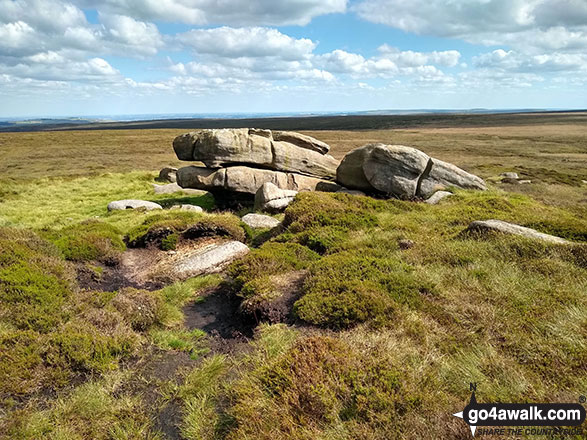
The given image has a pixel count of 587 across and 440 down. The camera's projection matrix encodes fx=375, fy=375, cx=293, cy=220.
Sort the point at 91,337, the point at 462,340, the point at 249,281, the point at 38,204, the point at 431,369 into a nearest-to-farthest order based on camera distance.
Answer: the point at 431,369
the point at 462,340
the point at 91,337
the point at 249,281
the point at 38,204

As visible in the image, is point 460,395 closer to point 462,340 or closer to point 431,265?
point 462,340

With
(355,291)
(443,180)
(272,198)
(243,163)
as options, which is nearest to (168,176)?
(243,163)

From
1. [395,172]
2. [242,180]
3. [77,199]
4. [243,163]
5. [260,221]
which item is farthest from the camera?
[77,199]

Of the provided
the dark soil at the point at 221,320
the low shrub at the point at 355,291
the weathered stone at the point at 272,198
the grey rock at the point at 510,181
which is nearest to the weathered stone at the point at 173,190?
the weathered stone at the point at 272,198

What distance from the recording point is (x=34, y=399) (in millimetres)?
7098

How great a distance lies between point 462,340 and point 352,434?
3687 mm

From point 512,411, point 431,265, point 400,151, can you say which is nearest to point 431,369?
point 512,411

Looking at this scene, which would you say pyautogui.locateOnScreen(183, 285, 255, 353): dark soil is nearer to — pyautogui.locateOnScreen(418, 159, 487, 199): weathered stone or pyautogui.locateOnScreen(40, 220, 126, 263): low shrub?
pyautogui.locateOnScreen(40, 220, 126, 263): low shrub

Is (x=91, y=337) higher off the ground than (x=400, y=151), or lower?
lower

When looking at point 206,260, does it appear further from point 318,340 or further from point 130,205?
point 130,205

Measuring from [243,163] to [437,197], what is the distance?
1255cm

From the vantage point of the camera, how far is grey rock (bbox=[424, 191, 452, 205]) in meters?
22.3
